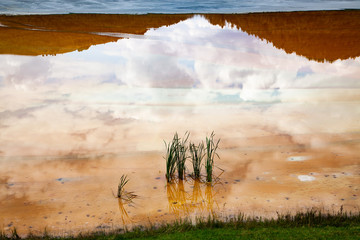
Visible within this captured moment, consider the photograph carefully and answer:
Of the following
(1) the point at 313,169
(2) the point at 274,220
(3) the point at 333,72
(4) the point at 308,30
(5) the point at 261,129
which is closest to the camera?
(2) the point at 274,220

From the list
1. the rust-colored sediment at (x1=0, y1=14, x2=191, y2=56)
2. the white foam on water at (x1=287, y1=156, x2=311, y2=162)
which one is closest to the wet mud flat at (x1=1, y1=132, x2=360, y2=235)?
the white foam on water at (x1=287, y1=156, x2=311, y2=162)

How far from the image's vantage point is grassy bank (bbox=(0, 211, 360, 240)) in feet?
9.64

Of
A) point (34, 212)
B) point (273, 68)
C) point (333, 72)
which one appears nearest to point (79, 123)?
point (34, 212)

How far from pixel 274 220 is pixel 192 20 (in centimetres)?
924

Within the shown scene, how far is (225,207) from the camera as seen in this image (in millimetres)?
3771

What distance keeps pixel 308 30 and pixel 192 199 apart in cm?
773

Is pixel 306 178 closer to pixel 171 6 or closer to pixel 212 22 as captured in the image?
pixel 212 22

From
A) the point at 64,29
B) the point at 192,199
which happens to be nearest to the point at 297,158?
the point at 192,199

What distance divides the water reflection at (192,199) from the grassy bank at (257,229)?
27cm

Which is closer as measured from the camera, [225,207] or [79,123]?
[225,207]

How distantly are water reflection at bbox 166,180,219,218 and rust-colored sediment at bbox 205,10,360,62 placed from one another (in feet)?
18.0

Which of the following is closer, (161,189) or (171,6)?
(161,189)

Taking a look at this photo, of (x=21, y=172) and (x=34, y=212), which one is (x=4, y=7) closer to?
(x=21, y=172)

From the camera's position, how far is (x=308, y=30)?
1021 centimetres
